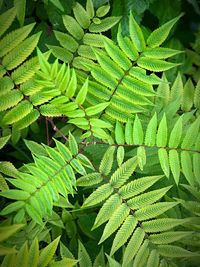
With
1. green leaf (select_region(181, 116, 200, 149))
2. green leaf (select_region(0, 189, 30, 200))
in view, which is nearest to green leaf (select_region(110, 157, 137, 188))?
green leaf (select_region(181, 116, 200, 149))

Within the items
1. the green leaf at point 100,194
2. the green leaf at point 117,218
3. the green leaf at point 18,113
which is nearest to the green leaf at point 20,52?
the green leaf at point 18,113

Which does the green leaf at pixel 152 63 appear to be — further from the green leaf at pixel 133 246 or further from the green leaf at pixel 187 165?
the green leaf at pixel 133 246

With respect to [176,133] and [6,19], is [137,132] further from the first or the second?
[6,19]

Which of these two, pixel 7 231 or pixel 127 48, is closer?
pixel 7 231

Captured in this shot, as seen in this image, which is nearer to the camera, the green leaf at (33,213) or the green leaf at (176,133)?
the green leaf at (33,213)

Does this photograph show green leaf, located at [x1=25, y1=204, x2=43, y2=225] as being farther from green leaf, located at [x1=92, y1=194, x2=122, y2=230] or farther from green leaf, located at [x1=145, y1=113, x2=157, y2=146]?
green leaf, located at [x1=145, y1=113, x2=157, y2=146]

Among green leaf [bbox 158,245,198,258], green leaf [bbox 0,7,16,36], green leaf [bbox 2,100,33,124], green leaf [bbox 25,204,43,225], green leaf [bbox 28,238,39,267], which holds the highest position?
green leaf [bbox 0,7,16,36]

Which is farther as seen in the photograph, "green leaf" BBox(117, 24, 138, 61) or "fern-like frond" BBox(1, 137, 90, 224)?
"green leaf" BBox(117, 24, 138, 61)

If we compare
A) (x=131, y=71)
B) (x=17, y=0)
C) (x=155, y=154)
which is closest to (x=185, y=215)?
(x=155, y=154)

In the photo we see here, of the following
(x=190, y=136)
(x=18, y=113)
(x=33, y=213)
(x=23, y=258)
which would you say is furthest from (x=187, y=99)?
(x=23, y=258)

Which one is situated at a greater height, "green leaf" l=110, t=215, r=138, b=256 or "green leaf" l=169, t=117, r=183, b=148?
"green leaf" l=169, t=117, r=183, b=148

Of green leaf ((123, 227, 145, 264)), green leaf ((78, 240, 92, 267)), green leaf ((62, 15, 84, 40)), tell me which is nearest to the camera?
green leaf ((123, 227, 145, 264))
